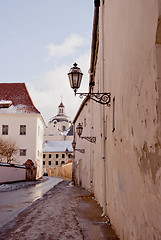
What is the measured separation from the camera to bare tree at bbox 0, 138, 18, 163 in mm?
32031

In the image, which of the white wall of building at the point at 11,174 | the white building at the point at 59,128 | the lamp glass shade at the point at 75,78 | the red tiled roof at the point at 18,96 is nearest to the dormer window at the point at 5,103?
the red tiled roof at the point at 18,96

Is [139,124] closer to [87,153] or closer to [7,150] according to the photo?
[87,153]

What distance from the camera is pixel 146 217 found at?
122 inches

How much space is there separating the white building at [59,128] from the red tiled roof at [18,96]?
181ft

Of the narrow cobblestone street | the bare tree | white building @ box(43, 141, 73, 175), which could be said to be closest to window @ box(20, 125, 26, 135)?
the bare tree

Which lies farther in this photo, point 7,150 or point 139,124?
point 7,150

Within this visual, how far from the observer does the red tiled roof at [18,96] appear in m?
35.3

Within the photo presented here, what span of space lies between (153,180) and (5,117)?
3352 centimetres

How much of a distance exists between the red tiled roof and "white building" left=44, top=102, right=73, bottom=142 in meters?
55.2

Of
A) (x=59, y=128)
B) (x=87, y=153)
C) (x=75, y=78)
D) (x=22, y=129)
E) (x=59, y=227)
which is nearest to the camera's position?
(x=59, y=227)

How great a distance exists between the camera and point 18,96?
3659cm

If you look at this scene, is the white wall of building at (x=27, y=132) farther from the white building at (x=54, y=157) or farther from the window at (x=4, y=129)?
the white building at (x=54, y=157)

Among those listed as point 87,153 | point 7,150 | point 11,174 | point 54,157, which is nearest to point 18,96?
point 7,150

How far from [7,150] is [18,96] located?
788cm
